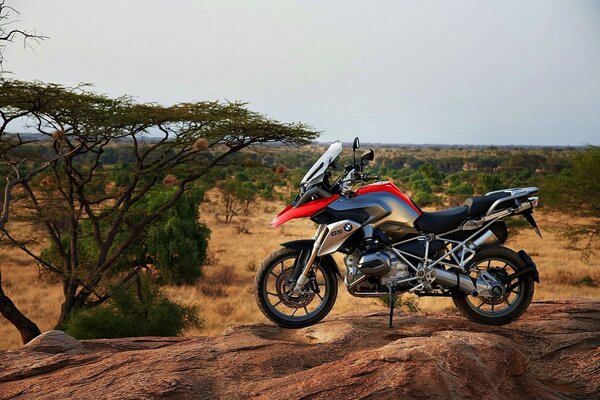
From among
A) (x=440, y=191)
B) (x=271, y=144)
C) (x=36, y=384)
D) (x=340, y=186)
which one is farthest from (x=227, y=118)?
(x=440, y=191)

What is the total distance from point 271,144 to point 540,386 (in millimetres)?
14252

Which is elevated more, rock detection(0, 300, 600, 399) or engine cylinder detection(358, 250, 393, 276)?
engine cylinder detection(358, 250, 393, 276)

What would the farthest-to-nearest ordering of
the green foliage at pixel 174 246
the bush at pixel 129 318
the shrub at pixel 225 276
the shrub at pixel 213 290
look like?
the shrub at pixel 225 276 < the green foliage at pixel 174 246 < the shrub at pixel 213 290 < the bush at pixel 129 318

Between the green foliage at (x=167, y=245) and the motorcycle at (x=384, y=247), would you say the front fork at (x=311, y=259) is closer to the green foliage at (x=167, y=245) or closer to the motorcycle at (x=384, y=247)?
the motorcycle at (x=384, y=247)

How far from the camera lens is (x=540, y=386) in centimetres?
500

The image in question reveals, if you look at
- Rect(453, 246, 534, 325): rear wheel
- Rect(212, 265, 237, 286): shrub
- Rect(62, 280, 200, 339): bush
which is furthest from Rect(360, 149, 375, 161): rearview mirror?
Rect(212, 265, 237, 286): shrub

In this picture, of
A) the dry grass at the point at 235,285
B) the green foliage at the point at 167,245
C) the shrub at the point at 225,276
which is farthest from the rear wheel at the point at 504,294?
the shrub at the point at 225,276

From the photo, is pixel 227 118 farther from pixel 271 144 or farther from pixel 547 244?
pixel 547 244

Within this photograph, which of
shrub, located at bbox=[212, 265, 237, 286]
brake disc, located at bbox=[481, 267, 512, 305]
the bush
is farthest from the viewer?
shrub, located at bbox=[212, 265, 237, 286]

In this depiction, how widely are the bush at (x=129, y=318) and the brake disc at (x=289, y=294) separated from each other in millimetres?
7394

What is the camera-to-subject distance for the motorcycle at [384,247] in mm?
5957

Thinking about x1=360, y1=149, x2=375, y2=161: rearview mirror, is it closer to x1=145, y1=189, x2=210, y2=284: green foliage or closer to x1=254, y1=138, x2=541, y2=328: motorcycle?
x1=254, y1=138, x2=541, y2=328: motorcycle

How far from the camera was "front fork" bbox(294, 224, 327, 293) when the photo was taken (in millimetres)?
5934

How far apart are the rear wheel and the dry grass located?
8694 millimetres
